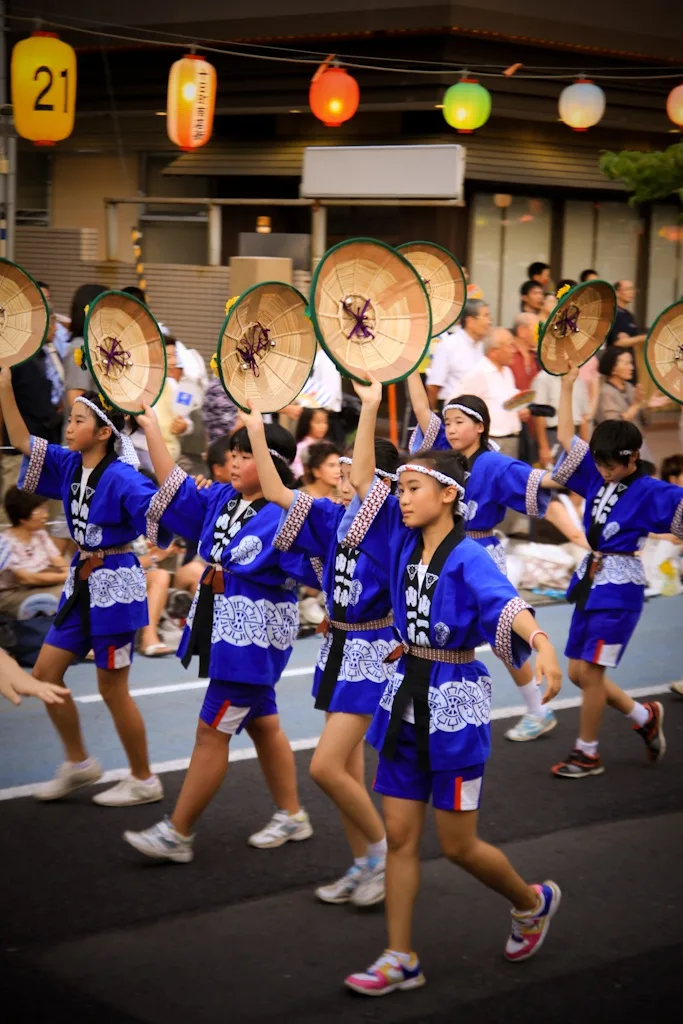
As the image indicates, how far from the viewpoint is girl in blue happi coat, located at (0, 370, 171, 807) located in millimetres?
5598

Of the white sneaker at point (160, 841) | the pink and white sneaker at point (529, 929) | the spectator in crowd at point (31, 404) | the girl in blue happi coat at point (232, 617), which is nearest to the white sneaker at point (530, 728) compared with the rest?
the girl in blue happi coat at point (232, 617)

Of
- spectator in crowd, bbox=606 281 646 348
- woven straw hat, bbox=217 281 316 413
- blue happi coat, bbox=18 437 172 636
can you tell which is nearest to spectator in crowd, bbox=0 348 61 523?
blue happi coat, bbox=18 437 172 636

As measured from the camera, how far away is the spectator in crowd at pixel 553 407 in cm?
1066

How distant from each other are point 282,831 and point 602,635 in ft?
6.10

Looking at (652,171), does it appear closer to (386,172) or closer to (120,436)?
(386,172)

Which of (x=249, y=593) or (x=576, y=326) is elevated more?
(x=576, y=326)

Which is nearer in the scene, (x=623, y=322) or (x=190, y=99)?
(x=190, y=99)

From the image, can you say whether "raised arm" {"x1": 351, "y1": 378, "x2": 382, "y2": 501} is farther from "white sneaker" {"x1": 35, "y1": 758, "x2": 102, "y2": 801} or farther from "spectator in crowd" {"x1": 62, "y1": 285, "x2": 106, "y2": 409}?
"spectator in crowd" {"x1": 62, "y1": 285, "x2": 106, "y2": 409}

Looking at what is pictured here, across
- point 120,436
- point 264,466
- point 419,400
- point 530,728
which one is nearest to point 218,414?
point 419,400

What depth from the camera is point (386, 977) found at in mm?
4195

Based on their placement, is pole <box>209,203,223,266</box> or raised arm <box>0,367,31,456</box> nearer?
raised arm <box>0,367,31,456</box>

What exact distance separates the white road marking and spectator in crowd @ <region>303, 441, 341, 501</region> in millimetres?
1401

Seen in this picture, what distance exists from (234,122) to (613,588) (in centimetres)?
1178

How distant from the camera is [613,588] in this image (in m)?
6.36
